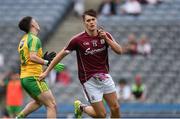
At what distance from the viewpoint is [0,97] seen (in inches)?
980

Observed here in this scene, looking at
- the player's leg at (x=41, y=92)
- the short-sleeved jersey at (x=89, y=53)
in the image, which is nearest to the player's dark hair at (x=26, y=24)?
the player's leg at (x=41, y=92)

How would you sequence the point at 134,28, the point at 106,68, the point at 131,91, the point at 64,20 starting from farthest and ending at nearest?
the point at 64,20 → the point at 134,28 → the point at 131,91 → the point at 106,68

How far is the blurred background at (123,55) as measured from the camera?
22.5 metres

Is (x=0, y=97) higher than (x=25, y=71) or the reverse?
the reverse

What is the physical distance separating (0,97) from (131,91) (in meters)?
4.35

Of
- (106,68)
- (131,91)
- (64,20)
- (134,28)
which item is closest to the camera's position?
(106,68)

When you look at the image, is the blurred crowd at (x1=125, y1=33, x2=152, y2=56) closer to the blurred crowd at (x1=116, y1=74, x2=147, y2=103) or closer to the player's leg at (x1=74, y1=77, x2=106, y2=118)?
the blurred crowd at (x1=116, y1=74, x2=147, y2=103)

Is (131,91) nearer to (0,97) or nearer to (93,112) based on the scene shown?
(0,97)

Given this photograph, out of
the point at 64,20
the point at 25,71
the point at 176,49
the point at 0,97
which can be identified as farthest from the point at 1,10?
the point at 25,71

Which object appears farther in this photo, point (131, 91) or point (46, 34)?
point (46, 34)

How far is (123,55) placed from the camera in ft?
83.2

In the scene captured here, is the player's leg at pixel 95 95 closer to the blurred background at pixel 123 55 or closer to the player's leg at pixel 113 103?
the player's leg at pixel 113 103

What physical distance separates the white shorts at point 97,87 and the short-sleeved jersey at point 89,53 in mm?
113

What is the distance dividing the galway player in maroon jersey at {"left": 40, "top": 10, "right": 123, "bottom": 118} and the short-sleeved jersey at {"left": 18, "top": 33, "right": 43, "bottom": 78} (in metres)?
0.45
